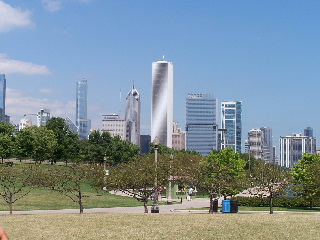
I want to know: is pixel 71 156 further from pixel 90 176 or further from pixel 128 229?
pixel 128 229

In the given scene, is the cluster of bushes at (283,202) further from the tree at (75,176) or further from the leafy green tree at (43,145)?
the leafy green tree at (43,145)

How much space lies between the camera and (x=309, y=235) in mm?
19578

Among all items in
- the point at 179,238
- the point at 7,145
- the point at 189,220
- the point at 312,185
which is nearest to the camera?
the point at 179,238

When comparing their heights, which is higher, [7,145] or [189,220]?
[7,145]

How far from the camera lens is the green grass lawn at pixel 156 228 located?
1925 cm

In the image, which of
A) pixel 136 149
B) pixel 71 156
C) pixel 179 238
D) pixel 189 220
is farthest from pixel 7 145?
pixel 179 238

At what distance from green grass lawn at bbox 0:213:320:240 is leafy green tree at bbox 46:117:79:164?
245 ft

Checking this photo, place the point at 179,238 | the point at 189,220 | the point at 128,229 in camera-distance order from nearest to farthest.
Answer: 1. the point at 179,238
2. the point at 128,229
3. the point at 189,220

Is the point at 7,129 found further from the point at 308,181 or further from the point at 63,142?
the point at 308,181

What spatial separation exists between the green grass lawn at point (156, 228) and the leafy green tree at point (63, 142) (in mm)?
74784

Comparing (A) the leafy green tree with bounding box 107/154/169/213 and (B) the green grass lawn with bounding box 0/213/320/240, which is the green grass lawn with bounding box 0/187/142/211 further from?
(B) the green grass lawn with bounding box 0/213/320/240

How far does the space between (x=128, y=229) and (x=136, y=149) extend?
10427 centimetres

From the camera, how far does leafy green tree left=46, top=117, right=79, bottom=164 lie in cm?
9956

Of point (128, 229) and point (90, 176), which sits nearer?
point (128, 229)
